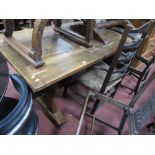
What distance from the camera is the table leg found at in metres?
1.44

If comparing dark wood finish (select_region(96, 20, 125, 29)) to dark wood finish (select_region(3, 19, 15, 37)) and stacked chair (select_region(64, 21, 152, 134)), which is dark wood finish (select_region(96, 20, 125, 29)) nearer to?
stacked chair (select_region(64, 21, 152, 134))

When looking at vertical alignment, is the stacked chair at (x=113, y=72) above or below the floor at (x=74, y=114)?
above

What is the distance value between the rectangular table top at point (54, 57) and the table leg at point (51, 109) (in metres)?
0.40

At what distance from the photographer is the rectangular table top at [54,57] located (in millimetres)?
931

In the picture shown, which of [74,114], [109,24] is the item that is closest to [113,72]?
[74,114]

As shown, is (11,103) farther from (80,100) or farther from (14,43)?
(80,100)

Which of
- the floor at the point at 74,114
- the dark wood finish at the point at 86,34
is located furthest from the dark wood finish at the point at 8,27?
the floor at the point at 74,114

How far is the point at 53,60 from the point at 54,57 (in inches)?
→ 1.5

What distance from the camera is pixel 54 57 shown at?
111 centimetres

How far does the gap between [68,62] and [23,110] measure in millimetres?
551

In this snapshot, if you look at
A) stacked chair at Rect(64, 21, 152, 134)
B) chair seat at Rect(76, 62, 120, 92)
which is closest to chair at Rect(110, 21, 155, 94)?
stacked chair at Rect(64, 21, 152, 134)

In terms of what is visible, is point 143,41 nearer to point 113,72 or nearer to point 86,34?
point 113,72

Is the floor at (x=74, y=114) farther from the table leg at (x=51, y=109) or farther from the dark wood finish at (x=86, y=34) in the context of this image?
the dark wood finish at (x=86, y=34)
